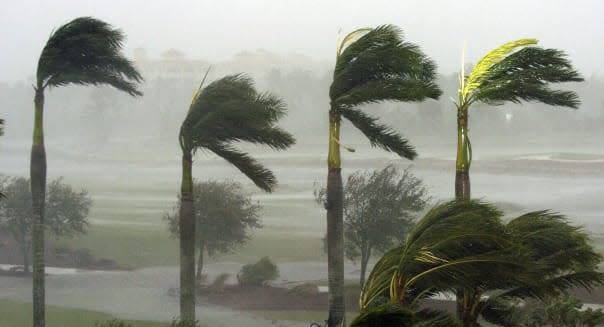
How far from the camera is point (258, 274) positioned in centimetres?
2958

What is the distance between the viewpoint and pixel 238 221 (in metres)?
31.1

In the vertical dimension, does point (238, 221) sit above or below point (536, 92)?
below

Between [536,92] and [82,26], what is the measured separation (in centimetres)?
1033

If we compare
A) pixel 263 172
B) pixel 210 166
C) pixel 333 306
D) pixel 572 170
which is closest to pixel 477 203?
pixel 333 306

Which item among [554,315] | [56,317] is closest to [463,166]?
[554,315]

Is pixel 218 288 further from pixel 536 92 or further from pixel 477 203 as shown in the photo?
pixel 477 203

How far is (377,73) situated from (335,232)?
3328 millimetres

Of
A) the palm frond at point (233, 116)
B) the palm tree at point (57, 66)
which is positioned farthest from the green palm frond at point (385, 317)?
the palm tree at point (57, 66)

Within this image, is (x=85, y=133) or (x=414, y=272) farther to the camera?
(x=85, y=133)

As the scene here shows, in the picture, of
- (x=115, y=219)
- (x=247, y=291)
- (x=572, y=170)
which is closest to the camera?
(x=247, y=291)

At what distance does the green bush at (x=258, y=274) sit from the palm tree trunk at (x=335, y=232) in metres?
15.2

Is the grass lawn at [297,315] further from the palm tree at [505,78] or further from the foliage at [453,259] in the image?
the foliage at [453,259]

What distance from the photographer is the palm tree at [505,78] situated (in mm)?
13922

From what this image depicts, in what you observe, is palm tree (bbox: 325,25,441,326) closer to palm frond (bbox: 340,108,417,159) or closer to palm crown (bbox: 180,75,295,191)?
palm frond (bbox: 340,108,417,159)
